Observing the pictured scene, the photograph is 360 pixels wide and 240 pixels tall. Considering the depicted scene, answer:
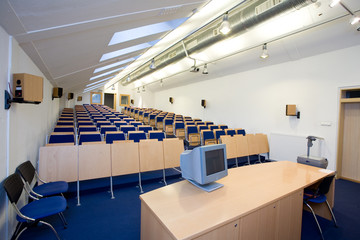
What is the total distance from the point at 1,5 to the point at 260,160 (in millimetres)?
7346

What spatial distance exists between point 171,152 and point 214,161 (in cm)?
239

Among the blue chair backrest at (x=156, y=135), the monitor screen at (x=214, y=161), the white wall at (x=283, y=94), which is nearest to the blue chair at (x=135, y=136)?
the blue chair backrest at (x=156, y=135)

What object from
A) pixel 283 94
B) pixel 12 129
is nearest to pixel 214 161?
pixel 12 129

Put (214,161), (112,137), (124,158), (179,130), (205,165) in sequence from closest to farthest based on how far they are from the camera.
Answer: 1. (205,165)
2. (214,161)
3. (124,158)
4. (112,137)
5. (179,130)

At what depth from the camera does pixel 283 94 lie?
658cm

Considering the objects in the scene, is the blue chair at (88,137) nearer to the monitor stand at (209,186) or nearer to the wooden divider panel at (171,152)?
the wooden divider panel at (171,152)

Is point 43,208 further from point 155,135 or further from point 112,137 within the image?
point 155,135

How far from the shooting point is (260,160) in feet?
21.9

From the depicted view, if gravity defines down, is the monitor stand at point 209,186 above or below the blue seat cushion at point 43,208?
above

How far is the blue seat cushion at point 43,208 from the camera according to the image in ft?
6.68

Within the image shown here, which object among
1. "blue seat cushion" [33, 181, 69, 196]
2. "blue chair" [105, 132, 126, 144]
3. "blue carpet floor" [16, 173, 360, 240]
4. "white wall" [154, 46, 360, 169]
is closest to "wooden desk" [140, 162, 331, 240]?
"blue carpet floor" [16, 173, 360, 240]

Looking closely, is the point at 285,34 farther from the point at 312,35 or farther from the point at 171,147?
the point at 171,147

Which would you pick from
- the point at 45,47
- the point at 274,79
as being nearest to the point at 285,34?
the point at 274,79

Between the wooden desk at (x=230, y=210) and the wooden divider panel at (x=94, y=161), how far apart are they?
80.4 inches
